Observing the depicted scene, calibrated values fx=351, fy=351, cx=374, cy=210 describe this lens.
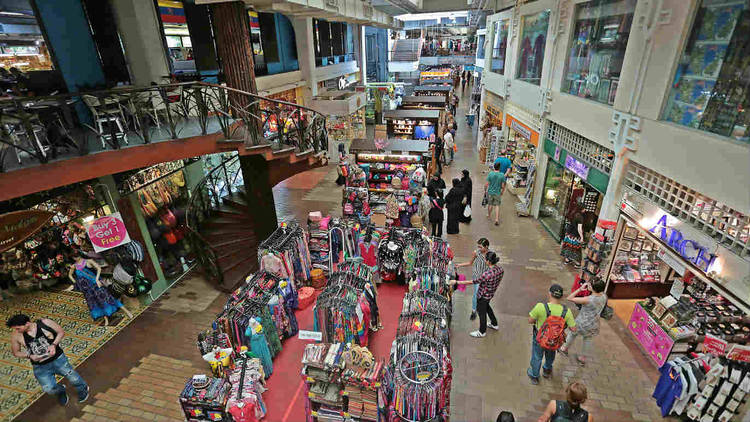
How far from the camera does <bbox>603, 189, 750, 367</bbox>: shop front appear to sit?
14.9 ft

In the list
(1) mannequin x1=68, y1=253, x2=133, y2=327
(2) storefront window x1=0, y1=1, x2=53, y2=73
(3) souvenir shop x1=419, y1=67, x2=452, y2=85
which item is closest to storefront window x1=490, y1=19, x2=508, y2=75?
(2) storefront window x1=0, y1=1, x2=53, y2=73

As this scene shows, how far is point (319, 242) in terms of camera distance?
7465mm

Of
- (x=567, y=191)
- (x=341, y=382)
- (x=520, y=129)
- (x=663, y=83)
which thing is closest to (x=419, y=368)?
(x=341, y=382)

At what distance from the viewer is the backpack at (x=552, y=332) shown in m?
4.81

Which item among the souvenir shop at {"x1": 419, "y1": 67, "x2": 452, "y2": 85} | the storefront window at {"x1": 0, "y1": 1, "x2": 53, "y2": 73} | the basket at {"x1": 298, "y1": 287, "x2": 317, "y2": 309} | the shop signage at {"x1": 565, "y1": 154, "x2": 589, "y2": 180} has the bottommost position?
the basket at {"x1": 298, "y1": 287, "x2": 317, "y2": 309}

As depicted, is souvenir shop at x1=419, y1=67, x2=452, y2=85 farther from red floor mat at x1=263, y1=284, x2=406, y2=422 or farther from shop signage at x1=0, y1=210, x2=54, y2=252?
shop signage at x1=0, y1=210, x2=54, y2=252

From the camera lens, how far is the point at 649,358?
568 centimetres

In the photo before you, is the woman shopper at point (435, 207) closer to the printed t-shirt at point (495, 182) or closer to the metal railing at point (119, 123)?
the printed t-shirt at point (495, 182)

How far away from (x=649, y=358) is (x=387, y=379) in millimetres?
4666

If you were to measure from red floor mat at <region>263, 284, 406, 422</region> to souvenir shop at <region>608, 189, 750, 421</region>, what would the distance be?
385 centimetres

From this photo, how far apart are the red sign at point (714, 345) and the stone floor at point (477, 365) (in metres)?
1.00

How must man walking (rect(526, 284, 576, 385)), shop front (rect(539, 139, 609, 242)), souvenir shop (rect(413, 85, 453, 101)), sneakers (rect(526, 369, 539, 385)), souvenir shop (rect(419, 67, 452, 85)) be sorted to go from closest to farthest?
man walking (rect(526, 284, 576, 385)) → sneakers (rect(526, 369, 539, 385)) → shop front (rect(539, 139, 609, 242)) → souvenir shop (rect(413, 85, 453, 101)) → souvenir shop (rect(419, 67, 452, 85))

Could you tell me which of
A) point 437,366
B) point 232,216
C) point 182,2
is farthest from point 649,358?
point 182,2

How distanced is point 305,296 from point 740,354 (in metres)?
6.33
